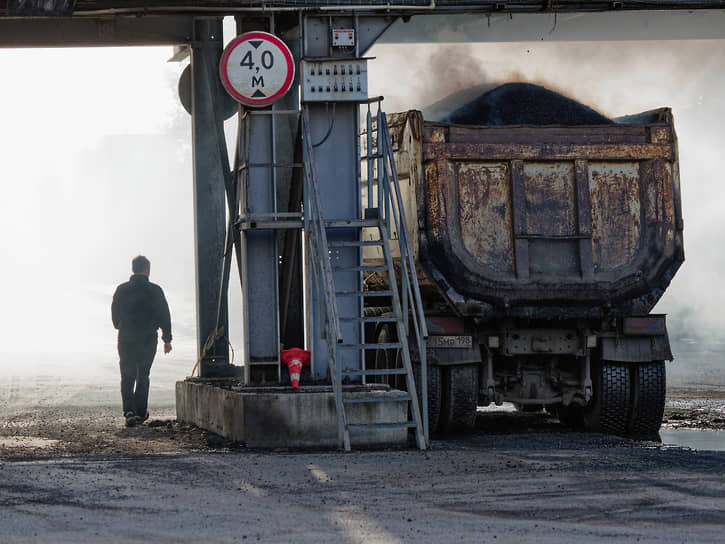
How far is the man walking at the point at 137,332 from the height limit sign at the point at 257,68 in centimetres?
346

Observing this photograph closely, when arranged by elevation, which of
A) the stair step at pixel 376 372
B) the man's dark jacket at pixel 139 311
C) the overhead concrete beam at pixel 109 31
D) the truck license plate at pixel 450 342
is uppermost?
the overhead concrete beam at pixel 109 31

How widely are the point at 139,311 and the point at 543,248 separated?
15.6 ft

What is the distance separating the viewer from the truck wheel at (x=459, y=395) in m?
12.7

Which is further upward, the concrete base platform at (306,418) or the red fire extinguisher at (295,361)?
the red fire extinguisher at (295,361)

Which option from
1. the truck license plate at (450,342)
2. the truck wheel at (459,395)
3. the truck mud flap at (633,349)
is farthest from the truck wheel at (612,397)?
the truck license plate at (450,342)

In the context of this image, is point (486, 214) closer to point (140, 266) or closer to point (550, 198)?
point (550, 198)

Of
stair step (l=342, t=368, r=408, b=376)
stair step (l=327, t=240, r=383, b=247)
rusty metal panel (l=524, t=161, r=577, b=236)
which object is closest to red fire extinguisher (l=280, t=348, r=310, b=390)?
stair step (l=342, t=368, r=408, b=376)

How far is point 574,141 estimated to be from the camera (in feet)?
41.5

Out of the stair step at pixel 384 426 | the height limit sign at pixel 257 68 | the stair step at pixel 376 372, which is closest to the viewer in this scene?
the stair step at pixel 376 372

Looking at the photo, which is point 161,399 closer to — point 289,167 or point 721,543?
point 289,167

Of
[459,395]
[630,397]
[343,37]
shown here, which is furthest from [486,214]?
[630,397]

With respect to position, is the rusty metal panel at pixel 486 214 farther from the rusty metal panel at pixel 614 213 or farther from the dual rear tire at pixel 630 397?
the dual rear tire at pixel 630 397

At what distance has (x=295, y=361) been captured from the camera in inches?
449

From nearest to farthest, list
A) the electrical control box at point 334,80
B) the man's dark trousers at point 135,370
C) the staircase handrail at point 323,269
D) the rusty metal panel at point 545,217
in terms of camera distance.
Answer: the staircase handrail at point 323,269 < the electrical control box at point 334,80 < the rusty metal panel at point 545,217 < the man's dark trousers at point 135,370
